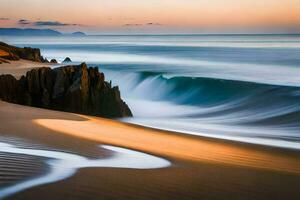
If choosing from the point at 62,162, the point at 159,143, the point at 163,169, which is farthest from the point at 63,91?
the point at 163,169

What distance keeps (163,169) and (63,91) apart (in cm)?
889

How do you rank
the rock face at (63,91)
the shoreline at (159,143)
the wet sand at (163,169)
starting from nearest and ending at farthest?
1. the wet sand at (163,169)
2. the shoreline at (159,143)
3. the rock face at (63,91)

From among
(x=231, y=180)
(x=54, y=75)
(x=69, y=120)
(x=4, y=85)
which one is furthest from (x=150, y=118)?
(x=231, y=180)

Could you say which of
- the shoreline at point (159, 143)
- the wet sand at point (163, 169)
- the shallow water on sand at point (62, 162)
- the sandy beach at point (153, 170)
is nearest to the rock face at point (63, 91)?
the shoreline at point (159, 143)

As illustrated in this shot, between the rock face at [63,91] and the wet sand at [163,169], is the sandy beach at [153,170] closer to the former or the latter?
the wet sand at [163,169]

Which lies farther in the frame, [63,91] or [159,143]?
[63,91]

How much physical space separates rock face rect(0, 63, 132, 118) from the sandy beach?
16.1 feet

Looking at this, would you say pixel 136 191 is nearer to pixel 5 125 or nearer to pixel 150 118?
pixel 5 125

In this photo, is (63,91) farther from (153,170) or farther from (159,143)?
(153,170)

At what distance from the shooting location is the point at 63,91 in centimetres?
1349

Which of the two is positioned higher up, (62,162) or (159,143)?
(159,143)

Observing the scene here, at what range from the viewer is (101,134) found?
7.62 metres

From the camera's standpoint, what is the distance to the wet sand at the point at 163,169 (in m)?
3.97

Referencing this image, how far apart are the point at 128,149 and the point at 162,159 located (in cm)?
69
